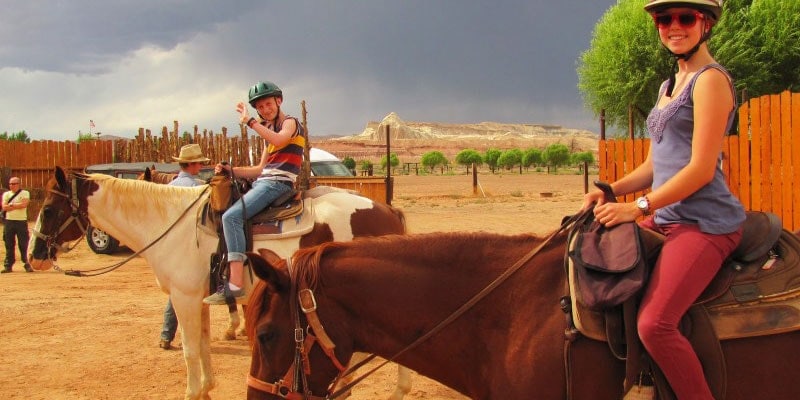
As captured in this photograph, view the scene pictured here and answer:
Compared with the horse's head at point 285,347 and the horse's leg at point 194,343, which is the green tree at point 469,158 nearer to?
the horse's leg at point 194,343

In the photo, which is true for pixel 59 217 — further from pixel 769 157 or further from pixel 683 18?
pixel 769 157

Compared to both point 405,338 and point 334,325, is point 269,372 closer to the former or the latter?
point 334,325

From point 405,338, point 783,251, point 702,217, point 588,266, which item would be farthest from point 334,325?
point 783,251

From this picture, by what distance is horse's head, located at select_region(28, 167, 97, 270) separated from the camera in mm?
6285

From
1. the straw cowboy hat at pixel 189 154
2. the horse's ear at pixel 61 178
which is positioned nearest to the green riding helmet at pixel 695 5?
the horse's ear at pixel 61 178

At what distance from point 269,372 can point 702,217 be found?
185 centimetres

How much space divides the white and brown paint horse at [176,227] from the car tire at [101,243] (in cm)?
922

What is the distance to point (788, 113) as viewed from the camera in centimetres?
958

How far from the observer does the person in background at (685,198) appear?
2428 millimetres

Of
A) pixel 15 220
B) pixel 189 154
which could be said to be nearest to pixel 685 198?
pixel 189 154

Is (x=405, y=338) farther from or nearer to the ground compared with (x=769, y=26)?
nearer to the ground

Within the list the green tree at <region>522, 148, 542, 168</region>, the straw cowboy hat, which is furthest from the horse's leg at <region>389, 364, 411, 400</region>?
the green tree at <region>522, 148, 542, 168</region>

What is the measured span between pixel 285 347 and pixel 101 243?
46.9ft

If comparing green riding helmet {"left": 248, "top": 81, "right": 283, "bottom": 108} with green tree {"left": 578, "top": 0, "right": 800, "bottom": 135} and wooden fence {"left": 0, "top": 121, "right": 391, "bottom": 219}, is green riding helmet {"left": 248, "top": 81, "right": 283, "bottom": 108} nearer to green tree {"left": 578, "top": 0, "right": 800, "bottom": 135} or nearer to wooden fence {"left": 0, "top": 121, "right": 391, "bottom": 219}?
wooden fence {"left": 0, "top": 121, "right": 391, "bottom": 219}
